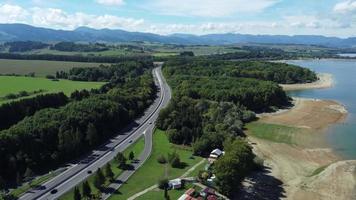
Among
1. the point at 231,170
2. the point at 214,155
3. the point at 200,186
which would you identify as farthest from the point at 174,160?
the point at 231,170

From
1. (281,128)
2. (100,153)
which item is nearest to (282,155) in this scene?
(281,128)

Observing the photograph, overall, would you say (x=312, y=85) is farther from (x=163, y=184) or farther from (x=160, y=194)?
(x=160, y=194)

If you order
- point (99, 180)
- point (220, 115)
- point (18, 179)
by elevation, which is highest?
point (220, 115)

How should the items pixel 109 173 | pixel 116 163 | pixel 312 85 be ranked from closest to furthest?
pixel 109 173, pixel 116 163, pixel 312 85

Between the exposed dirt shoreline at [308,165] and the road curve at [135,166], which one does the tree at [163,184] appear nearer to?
the road curve at [135,166]


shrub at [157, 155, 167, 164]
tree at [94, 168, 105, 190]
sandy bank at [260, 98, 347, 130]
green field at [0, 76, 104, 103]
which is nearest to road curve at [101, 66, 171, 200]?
tree at [94, 168, 105, 190]

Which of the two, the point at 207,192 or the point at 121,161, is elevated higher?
the point at 121,161

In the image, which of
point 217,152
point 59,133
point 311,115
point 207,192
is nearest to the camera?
point 207,192
